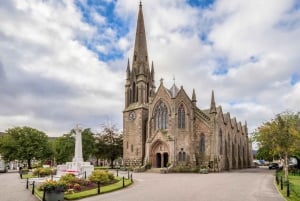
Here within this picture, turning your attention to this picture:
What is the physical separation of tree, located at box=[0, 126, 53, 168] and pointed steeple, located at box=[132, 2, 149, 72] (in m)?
24.3

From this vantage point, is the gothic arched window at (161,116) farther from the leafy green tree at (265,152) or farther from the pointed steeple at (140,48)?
the leafy green tree at (265,152)

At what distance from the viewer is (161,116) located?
4728 centimetres

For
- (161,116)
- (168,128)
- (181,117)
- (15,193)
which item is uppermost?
(161,116)

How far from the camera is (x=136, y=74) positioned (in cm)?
5459

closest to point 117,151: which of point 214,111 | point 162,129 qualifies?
point 162,129

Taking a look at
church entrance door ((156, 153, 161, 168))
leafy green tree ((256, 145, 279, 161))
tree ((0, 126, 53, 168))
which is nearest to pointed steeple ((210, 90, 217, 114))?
leafy green tree ((256, 145, 279, 161))

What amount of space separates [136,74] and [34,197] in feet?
135

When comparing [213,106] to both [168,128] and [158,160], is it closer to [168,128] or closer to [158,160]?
[168,128]

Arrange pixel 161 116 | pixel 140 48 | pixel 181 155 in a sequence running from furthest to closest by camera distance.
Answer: pixel 140 48
pixel 161 116
pixel 181 155

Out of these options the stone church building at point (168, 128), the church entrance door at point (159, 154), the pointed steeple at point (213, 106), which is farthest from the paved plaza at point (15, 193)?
the pointed steeple at point (213, 106)

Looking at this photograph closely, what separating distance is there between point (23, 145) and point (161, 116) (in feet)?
89.0

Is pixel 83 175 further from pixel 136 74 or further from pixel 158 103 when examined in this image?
pixel 136 74

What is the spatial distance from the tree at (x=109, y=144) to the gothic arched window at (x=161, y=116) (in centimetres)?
1706

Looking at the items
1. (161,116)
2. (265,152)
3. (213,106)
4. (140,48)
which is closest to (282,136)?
(213,106)
